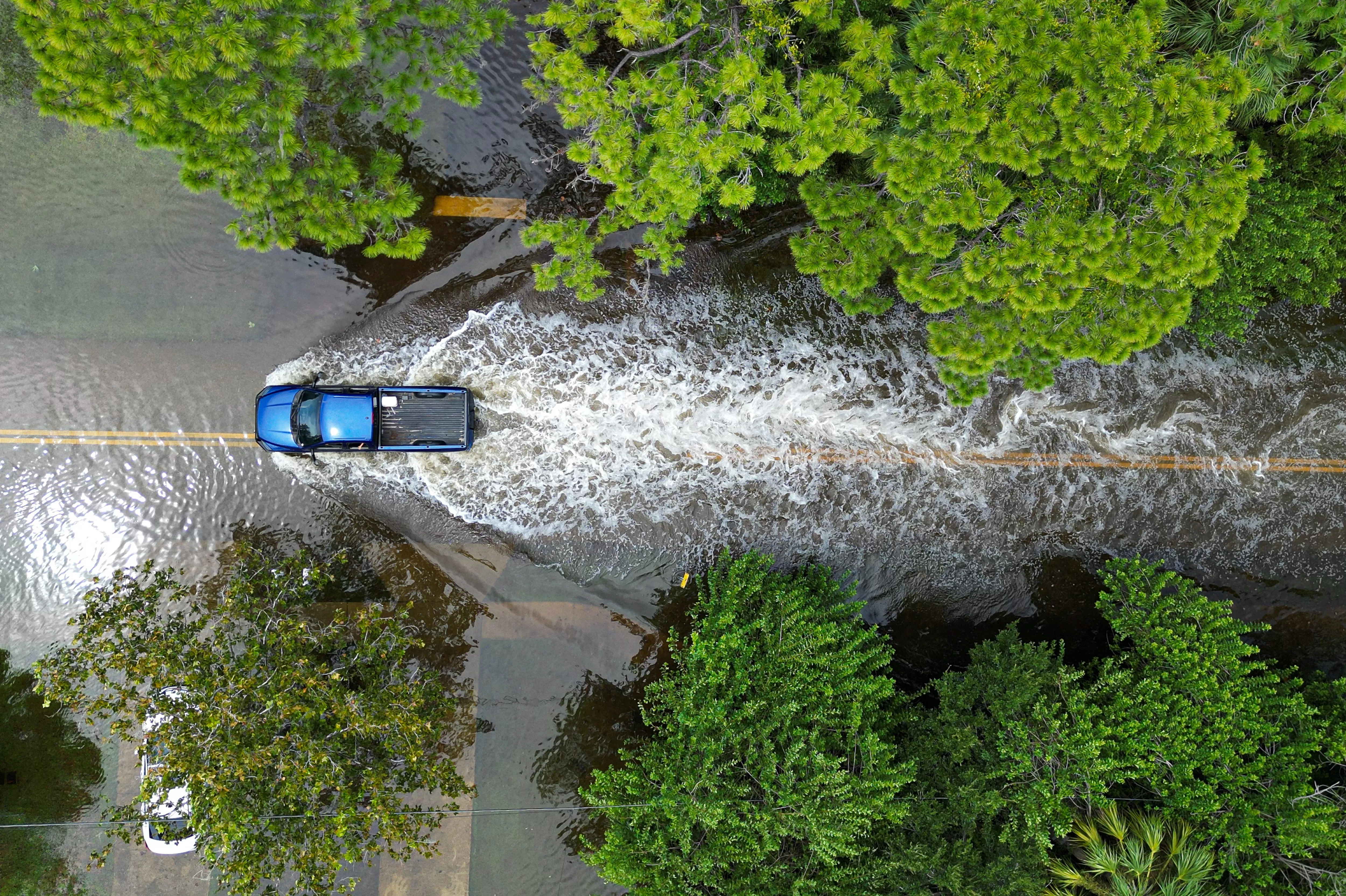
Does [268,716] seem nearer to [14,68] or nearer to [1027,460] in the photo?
[14,68]

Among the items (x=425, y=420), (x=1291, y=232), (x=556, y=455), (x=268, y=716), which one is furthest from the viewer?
(x=556, y=455)

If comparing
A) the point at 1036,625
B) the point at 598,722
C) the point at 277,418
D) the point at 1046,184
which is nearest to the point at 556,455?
the point at 277,418

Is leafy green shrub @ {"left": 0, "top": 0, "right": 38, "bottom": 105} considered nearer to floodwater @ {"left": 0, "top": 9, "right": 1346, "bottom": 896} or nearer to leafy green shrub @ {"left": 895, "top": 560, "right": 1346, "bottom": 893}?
floodwater @ {"left": 0, "top": 9, "right": 1346, "bottom": 896}

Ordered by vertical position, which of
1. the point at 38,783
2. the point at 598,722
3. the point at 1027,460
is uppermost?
the point at 1027,460

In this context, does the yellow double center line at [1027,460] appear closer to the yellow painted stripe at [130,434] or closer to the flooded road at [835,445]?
the flooded road at [835,445]

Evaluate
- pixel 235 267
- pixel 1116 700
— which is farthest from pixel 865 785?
pixel 235 267

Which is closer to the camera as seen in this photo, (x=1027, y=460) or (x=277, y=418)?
(x=277, y=418)
